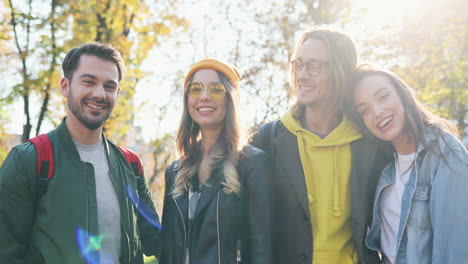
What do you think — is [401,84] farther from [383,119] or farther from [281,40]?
[281,40]

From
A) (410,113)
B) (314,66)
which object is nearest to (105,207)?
(314,66)

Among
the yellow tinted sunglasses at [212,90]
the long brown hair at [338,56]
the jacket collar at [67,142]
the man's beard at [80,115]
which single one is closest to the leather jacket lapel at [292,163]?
the long brown hair at [338,56]

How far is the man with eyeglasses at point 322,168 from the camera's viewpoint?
3.25 metres

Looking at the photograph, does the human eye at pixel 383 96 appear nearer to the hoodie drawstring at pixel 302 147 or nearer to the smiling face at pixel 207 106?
the hoodie drawstring at pixel 302 147

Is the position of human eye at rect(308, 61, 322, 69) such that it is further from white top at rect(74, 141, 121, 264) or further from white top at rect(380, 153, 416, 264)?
white top at rect(74, 141, 121, 264)

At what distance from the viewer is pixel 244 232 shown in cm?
313

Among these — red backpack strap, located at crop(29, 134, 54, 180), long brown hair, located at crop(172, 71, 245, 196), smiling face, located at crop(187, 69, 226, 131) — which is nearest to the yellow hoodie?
long brown hair, located at crop(172, 71, 245, 196)

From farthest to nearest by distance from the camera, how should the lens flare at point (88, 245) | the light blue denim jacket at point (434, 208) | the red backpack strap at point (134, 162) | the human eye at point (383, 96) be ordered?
the red backpack strap at point (134, 162), the human eye at point (383, 96), the lens flare at point (88, 245), the light blue denim jacket at point (434, 208)

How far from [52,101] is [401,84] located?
27.9 feet

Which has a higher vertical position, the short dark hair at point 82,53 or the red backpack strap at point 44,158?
the short dark hair at point 82,53

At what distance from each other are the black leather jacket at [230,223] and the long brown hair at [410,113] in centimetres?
94

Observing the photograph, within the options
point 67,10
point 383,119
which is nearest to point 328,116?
point 383,119

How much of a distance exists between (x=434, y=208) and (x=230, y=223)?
1.45m

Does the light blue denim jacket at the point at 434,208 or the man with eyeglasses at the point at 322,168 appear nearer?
the light blue denim jacket at the point at 434,208
